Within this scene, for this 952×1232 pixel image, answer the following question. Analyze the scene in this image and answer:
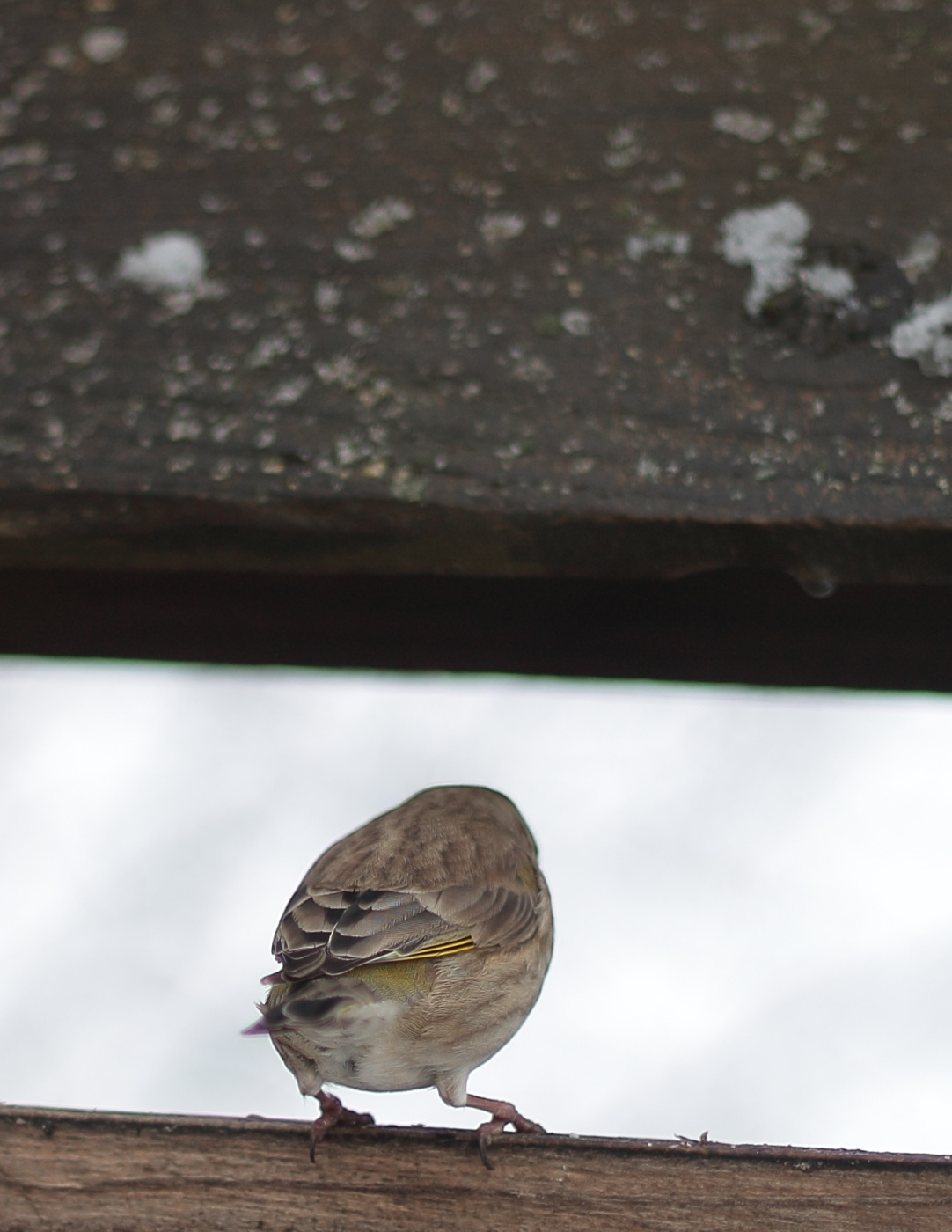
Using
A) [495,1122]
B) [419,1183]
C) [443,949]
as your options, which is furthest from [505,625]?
[443,949]

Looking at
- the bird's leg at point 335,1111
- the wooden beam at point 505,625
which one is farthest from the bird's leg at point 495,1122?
the wooden beam at point 505,625

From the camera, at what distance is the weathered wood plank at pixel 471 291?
3.81 ft

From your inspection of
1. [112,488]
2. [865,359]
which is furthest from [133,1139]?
[865,359]

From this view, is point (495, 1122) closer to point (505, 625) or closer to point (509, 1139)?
point (509, 1139)

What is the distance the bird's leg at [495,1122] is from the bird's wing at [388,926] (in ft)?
0.82

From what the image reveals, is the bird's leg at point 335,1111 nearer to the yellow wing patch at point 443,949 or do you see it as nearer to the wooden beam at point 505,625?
the yellow wing patch at point 443,949

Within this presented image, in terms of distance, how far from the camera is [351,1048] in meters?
2.05

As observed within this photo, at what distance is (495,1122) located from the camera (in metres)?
1.82

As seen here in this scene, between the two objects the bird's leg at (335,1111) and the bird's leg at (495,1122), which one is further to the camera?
the bird's leg at (335,1111)

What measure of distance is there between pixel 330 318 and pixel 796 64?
0.52 meters

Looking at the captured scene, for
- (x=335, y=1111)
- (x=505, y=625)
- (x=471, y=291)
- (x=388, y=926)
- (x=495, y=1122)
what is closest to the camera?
(x=471, y=291)

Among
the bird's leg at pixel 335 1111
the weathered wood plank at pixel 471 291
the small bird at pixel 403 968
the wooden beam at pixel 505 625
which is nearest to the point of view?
the weathered wood plank at pixel 471 291

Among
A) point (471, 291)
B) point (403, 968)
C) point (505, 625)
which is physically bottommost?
point (403, 968)

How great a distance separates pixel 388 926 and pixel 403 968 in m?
0.09
